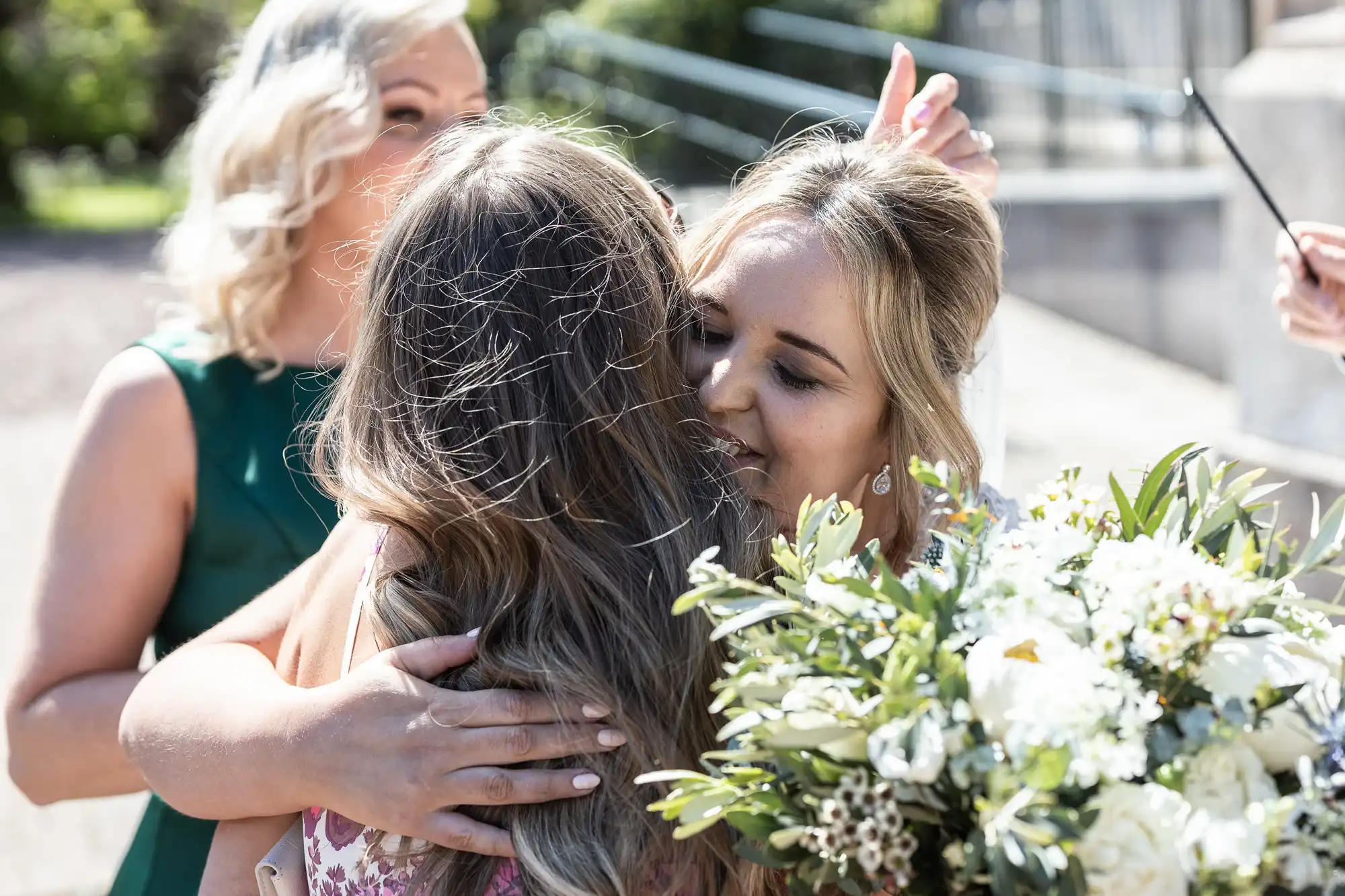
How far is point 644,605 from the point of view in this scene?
1690mm

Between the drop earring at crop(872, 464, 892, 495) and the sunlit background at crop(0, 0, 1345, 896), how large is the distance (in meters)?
0.70

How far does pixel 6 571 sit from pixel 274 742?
236 inches

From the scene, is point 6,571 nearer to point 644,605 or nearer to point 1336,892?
point 644,605

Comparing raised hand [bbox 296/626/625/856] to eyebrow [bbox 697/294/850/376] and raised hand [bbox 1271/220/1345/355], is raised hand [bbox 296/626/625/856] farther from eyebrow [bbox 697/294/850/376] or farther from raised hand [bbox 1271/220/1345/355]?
raised hand [bbox 1271/220/1345/355]

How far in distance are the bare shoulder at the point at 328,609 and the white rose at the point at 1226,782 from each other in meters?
1.08

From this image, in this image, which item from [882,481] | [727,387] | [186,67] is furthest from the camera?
[186,67]

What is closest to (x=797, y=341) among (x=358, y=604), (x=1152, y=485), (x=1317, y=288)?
(x=1152, y=485)

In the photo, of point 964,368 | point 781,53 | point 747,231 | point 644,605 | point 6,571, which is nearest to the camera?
point 644,605

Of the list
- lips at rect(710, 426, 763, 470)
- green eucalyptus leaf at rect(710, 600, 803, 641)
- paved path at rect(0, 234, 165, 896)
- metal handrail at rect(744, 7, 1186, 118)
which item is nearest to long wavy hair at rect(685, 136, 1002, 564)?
lips at rect(710, 426, 763, 470)

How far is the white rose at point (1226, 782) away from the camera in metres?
1.24

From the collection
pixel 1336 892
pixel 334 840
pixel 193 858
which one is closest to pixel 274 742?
pixel 334 840

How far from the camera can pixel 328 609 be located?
1.90 m

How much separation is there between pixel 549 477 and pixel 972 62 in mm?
9925

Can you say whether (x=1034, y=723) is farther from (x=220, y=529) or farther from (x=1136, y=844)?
(x=220, y=529)
